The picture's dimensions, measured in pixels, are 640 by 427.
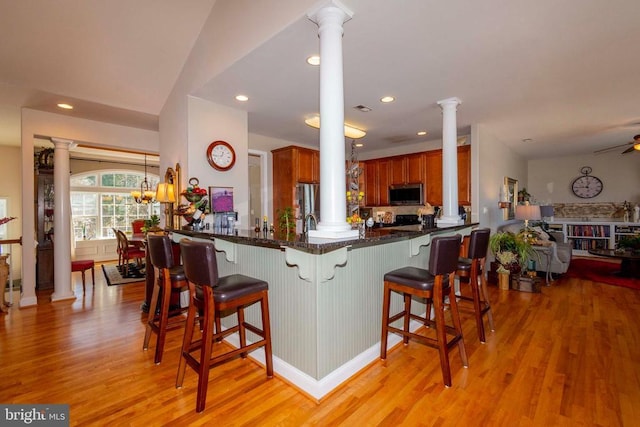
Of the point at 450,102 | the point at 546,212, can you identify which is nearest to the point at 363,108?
the point at 450,102

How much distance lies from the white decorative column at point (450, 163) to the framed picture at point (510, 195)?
3.05m

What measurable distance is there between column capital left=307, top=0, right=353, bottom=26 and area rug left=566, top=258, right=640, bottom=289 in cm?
560

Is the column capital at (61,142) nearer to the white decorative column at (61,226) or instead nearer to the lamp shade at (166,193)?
the white decorative column at (61,226)

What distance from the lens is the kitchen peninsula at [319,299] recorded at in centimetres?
189

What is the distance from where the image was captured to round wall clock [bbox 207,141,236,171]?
3.46 m

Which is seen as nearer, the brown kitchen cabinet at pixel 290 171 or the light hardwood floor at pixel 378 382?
the light hardwood floor at pixel 378 382

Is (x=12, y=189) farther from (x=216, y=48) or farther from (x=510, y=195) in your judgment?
(x=510, y=195)

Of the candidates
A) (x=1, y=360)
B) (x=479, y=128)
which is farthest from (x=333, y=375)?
(x=479, y=128)

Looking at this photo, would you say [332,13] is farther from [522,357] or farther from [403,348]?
[522,357]

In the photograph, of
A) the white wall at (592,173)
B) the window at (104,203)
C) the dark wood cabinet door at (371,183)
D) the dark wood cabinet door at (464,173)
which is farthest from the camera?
the window at (104,203)

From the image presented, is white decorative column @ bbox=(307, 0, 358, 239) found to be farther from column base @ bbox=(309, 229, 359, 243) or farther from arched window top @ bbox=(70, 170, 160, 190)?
arched window top @ bbox=(70, 170, 160, 190)

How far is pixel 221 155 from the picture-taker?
356cm

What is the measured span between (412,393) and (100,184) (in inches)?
343

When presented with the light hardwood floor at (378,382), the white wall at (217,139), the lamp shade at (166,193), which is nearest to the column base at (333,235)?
the light hardwood floor at (378,382)
